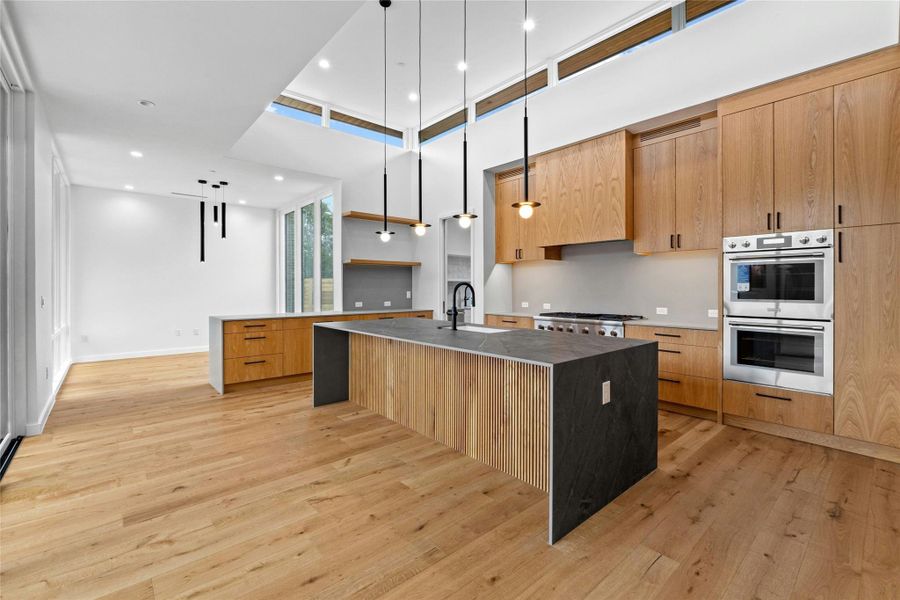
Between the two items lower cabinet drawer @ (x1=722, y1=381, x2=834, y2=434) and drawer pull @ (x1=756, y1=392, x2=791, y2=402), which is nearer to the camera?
lower cabinet drawer @ (x1=722, y1=381, x2=834, y2=434)

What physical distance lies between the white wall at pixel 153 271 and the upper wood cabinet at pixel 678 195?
7.04 meters

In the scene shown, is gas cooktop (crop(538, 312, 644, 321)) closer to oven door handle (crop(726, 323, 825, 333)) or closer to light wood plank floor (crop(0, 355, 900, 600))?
oven door handle (crop(726, 323, 825, 333))

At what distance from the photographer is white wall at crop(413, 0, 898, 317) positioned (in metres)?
2.94

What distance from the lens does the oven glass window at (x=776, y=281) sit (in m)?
3.11

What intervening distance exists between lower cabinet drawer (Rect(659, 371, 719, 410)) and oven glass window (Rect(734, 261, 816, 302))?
81 centimetres

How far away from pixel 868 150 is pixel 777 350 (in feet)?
4.97

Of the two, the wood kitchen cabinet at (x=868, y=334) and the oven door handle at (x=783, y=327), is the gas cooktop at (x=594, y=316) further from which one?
the wood kitchen cabinet at (x=868, y=334)

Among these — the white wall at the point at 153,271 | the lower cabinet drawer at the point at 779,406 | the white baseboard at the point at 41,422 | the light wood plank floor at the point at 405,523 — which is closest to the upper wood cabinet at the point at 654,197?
the lower cabinet drawer at the point at 779,406

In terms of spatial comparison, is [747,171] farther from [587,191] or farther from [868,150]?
[587,191]

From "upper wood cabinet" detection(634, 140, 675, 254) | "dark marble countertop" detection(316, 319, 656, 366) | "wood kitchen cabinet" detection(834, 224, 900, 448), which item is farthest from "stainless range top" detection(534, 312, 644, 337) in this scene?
"wood kitchen cabinet" detection(834, 224, 900, 448)

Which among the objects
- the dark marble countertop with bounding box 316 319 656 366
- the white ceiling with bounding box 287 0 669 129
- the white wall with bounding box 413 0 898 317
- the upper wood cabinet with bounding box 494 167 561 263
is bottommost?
the dark marble countertop with bounding box 316 319 656 366

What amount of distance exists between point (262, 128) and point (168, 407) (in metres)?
3.47

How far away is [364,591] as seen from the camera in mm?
1603

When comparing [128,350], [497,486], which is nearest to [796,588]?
[497,486]
